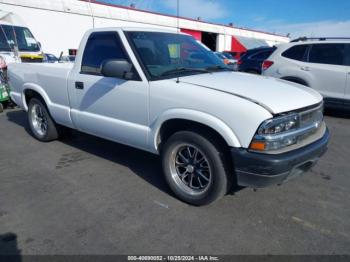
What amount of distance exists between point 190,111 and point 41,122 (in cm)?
362

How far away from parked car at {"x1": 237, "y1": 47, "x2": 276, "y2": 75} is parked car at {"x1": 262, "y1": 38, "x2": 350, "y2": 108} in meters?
2.26

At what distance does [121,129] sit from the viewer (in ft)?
12.5

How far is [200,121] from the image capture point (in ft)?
9.64

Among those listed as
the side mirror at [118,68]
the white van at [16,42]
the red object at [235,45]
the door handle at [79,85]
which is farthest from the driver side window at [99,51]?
the red object at [235,45]

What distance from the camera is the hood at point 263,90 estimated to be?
2816 millimetres

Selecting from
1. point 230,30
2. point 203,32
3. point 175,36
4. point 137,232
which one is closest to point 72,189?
point 137,232

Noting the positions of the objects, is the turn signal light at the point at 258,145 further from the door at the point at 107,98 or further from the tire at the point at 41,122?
the tire at the point at 41,122

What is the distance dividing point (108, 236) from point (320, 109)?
2.63 metres

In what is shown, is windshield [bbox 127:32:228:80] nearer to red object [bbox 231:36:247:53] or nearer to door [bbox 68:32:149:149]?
door [bbox 68:32:149:149]

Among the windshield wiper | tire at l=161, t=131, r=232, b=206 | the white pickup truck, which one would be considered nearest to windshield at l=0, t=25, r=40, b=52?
the white pickup truck

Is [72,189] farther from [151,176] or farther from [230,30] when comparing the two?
[230,30]

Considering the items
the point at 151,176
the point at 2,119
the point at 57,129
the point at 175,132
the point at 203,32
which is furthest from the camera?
the point at 203,32

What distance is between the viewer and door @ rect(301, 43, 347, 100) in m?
7.07

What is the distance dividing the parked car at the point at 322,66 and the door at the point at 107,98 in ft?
17.3
